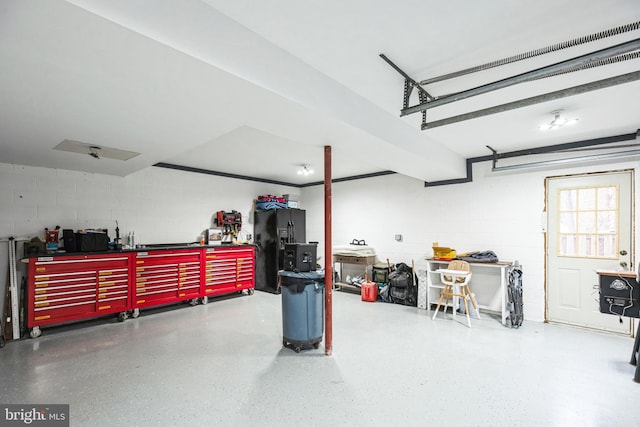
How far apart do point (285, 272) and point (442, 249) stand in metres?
2.85

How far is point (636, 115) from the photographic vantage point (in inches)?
126

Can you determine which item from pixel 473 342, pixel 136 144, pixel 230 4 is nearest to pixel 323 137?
pixel 230 4

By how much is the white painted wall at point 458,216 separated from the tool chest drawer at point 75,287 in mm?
4393

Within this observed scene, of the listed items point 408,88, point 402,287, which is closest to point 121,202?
point 408,88

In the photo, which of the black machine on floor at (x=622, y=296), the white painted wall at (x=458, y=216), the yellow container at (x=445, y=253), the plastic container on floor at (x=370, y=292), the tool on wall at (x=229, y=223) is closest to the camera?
the black machine on floor at (x=622, y=296)

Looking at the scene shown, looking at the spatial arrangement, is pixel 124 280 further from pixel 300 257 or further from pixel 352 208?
pixel 352 208

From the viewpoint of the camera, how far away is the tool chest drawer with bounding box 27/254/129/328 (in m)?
3.73

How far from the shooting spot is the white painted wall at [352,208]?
4258mm

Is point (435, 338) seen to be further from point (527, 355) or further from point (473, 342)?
point (527, 355)

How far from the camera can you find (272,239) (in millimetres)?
6469

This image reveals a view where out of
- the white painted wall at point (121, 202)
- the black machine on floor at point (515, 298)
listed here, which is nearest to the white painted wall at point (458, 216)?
the black machine on floor at point (515, 298)

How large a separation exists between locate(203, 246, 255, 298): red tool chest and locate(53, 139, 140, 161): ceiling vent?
2.23 meters

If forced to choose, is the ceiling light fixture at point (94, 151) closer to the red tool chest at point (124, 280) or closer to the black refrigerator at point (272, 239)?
the red tool chest at point (124, 280)

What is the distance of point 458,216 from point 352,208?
2340 millimetres
